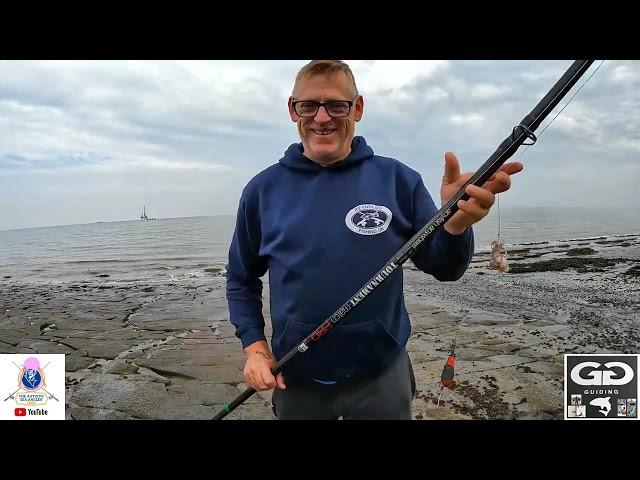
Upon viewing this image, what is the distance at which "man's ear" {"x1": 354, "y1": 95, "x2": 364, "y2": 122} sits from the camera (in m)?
1.42

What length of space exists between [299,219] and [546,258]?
5.88 m

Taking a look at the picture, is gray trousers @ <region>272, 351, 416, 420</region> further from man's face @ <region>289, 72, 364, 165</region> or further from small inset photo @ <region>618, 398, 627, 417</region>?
small inset photo @ <region>618, 398, 627, 417</region>

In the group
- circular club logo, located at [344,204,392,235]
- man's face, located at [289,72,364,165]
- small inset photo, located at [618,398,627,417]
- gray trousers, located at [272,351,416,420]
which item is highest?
man's face, located at [289,72,364,165]

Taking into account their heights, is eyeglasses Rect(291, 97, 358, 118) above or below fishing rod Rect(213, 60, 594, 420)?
above

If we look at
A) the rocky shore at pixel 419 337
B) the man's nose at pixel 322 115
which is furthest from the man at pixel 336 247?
the rocky shore at pixel 419 337

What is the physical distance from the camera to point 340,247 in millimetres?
1396

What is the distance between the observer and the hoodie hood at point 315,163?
1.44 metres

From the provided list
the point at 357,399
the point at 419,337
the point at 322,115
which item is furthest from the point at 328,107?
the point at 419,337

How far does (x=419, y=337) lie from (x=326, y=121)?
2.77 m

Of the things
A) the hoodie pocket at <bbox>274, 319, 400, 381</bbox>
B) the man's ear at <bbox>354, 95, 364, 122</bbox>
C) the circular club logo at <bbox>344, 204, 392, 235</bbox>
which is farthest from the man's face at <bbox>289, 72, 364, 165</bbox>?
the hoodie pocket at <bbox>274, 319, 400, 381</bbox>

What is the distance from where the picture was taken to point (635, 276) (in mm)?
3322

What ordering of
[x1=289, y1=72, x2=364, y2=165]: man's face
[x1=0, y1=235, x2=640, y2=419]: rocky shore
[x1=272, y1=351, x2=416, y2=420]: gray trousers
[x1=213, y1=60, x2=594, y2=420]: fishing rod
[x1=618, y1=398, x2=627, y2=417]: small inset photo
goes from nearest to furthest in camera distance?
1. [x1=213, y1=60, x2=594, y2=420]: fishing rod
2. [x1=289, y1=72, x2=364, y2=165]: man's face
3. [x1=272, y1=351, x2=416, y2=420]: gray trousers
4. [x1=618, y1=398, x2=627, y2=417]: small inset photo
5. [x1=0, y1=235, x2=640, y2=419]: rocky shore
